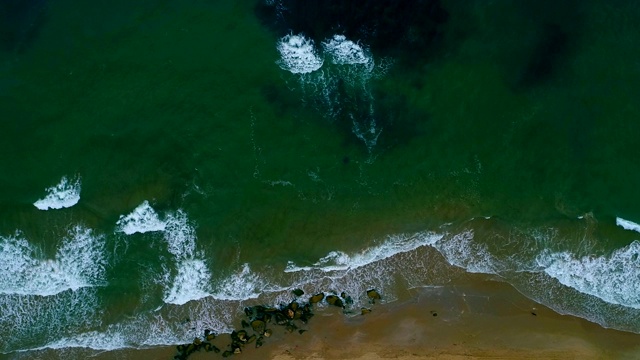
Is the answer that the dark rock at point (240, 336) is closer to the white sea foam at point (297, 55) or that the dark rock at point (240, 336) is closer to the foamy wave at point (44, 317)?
the foamy wave at point (44, 317)

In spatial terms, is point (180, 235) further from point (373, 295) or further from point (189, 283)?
point (373, 295)

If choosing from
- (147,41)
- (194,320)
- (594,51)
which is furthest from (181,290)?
(594,51)

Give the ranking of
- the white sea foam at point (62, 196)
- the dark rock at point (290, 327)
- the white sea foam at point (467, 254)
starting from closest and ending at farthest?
the dark rock at point (290, 327), the white sea foam at point (467, 254), the white sea foam at point (62, 196)

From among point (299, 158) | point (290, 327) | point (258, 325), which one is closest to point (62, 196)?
point (258, 325)

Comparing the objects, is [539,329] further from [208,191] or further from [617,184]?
[208,191]

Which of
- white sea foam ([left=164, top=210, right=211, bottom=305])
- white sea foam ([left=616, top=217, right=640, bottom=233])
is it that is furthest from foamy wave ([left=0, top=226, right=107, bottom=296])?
white sea foam ([left=616, top=217, right=640, bottom=233])

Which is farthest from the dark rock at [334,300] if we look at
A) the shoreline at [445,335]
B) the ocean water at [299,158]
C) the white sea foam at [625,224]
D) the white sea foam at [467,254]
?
the white sea foam at [625,224]

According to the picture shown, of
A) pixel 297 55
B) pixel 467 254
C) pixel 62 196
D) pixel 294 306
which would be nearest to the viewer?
pixel 294 306
